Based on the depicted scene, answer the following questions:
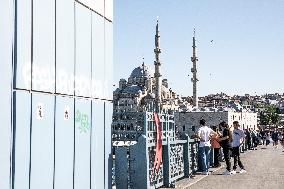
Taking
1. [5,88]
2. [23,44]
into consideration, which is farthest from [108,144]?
[5,88]

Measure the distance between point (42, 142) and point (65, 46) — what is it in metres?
1.42

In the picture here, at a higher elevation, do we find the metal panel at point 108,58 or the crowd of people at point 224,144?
the metal panel at point 108,58

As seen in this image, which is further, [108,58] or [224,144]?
[224,144]

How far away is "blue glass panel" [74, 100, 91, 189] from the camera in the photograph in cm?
600

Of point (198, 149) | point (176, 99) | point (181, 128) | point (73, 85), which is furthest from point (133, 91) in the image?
point (73, 85)

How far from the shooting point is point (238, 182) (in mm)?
10039

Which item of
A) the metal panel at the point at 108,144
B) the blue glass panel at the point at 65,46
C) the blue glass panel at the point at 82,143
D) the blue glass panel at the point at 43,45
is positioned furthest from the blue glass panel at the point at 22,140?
the metal panel at the point at 108,144

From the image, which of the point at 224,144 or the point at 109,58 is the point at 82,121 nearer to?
the point at 109,58

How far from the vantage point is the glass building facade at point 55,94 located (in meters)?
4.45

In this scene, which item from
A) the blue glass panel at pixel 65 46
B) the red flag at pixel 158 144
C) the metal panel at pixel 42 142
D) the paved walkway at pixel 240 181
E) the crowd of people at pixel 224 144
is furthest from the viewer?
the crowd of people at pixel 224 144

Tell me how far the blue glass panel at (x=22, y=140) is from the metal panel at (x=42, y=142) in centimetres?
10

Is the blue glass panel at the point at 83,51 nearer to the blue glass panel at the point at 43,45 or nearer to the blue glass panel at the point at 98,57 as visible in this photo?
the blue glass panel at the point at 98,57

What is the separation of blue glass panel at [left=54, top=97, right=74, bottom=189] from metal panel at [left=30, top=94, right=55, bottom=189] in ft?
0.47

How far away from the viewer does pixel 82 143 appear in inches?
243
